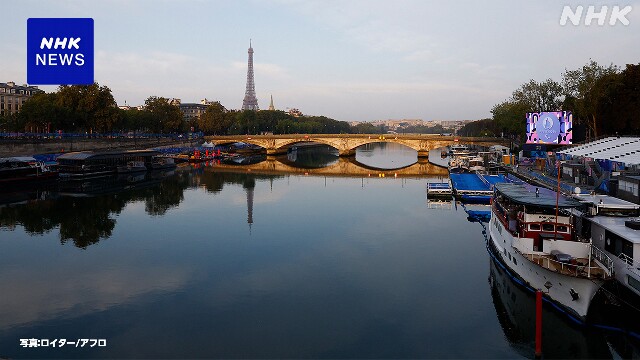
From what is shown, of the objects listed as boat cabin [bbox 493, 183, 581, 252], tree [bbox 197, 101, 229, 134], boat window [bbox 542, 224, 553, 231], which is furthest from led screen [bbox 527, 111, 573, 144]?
tree [bbox 197, 101, 229, 134]

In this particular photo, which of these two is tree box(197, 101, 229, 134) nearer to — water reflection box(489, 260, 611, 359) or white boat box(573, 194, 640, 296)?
white boat box(573, 194, 640, 296)

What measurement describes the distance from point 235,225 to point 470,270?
19.0m

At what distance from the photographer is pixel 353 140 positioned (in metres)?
114

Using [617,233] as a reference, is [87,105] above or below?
above

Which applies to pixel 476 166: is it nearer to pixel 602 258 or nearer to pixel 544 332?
pixel 602 258

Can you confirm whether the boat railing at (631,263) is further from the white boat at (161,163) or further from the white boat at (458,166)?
the white boat at (161,163)

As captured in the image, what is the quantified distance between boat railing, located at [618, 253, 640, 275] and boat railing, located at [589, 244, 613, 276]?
491mm

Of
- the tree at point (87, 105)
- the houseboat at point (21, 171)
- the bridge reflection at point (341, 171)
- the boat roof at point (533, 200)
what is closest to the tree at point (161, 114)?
the tree at point (87, 105)

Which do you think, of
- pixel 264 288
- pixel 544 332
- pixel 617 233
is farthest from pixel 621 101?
pixel 264 288

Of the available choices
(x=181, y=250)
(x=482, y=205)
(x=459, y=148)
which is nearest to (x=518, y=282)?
(x=181, y=250)

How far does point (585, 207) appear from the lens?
23.9 m

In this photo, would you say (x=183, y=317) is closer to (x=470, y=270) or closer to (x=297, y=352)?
(x=297, y=352)

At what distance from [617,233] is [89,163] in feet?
211

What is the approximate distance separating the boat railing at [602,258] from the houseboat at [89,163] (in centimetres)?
6115
